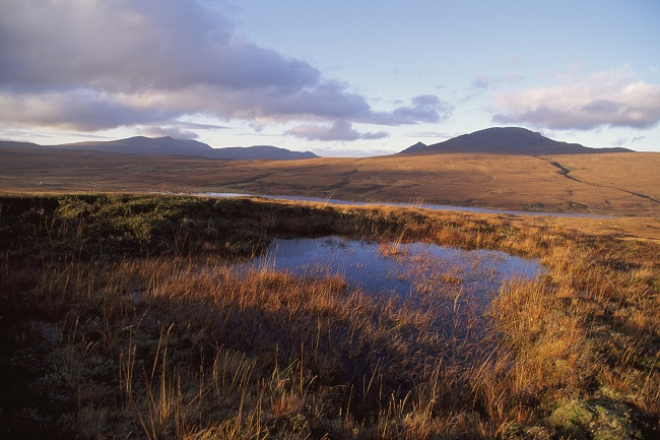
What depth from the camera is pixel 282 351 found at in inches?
199

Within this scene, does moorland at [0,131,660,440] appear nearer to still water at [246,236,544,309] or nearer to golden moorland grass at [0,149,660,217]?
still water at [246,236,544,309]

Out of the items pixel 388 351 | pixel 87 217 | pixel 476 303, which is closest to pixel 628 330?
pixel 476 303

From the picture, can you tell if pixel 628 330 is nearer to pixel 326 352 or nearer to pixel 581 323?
pixel 581 323

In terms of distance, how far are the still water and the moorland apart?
54 cm

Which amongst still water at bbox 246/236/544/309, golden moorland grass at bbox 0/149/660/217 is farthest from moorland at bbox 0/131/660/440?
golden moorland grass at bbox 0/149/660/217

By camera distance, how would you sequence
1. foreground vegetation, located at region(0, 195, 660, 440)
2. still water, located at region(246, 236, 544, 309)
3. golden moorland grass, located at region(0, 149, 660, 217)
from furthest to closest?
golden moorland grass, located at region(0, 149, 660, 217) → still water, located at region(246, 236, 544, 309) → foreground vegetation, located at region(0, 195, 660, 440)

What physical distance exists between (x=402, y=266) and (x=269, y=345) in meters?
6.32

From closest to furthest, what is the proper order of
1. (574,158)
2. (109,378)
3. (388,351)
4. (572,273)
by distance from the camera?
1. (109,378)
2. (388,351)
3. (572,273)
4. (574,158)

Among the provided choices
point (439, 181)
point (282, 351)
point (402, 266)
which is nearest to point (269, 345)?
point (282, 351)

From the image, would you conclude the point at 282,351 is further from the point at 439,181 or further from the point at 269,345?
the point at 439,181

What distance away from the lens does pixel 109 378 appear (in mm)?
3939

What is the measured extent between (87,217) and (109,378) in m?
8.52

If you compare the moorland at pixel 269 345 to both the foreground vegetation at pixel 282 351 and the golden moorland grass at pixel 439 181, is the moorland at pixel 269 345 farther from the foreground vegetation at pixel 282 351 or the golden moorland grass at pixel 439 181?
the golden moorland grass at pixel 439 181

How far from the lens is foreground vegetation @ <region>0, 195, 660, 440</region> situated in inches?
136
